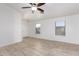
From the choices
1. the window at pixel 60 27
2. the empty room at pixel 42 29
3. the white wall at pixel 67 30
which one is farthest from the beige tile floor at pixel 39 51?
the window at pixel 60 27

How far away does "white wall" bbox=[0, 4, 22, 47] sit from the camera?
402 cm

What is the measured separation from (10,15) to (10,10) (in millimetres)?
278

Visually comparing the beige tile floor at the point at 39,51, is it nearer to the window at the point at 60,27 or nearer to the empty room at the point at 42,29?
the empty room at the point at 42,29

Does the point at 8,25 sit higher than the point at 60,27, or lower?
higher

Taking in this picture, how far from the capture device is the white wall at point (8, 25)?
4016 mm

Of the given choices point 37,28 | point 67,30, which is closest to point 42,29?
point 37,28

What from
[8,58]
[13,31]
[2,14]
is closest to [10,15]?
[2,14]

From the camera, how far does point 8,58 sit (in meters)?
0.78

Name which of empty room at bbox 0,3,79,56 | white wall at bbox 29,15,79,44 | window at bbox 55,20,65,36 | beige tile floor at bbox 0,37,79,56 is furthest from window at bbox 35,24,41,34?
beige tile floor at bbox 0,37,79,56

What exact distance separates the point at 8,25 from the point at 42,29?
3.71 metres

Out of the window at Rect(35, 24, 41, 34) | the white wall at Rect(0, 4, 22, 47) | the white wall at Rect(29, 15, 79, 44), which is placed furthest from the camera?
the window at Rect(35, 24, 41, 34)

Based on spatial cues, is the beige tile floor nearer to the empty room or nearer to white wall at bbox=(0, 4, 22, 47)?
the empty room

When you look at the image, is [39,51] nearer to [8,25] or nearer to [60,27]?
[8,25]

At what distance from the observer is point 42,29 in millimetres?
7562
